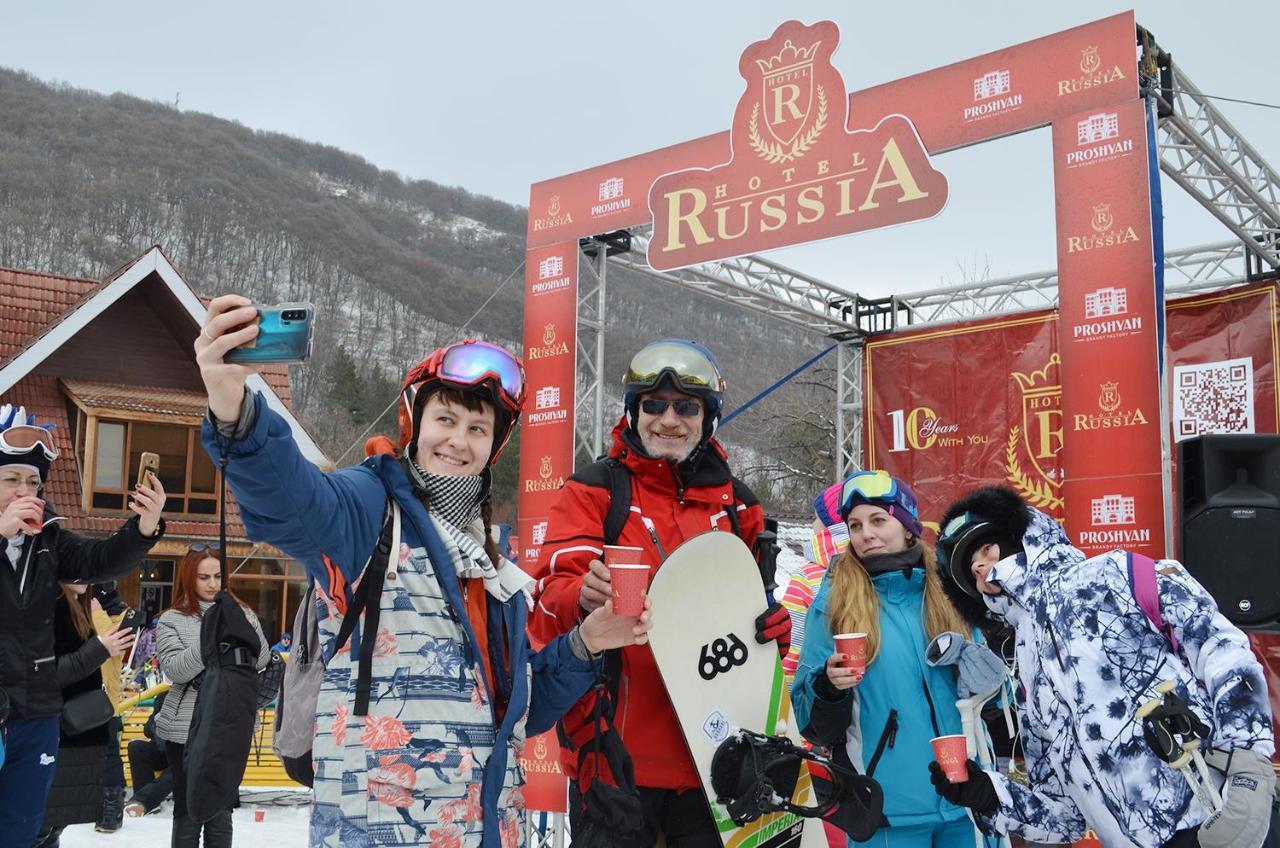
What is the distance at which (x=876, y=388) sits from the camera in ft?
35.3

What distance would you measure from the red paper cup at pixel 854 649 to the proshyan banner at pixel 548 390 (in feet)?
20.3

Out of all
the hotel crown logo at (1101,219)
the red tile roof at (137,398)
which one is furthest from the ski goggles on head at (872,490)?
the red tile roof at (137,398)

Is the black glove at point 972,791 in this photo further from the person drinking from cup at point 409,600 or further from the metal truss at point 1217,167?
the metal truss at point 1217,167

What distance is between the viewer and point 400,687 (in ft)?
6.40

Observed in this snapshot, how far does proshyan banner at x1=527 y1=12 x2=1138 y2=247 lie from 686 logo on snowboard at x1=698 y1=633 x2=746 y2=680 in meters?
5.07

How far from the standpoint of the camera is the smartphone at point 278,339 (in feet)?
5.28

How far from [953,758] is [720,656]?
26.7 inches

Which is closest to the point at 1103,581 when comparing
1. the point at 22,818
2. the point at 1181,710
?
the point at 1181,710

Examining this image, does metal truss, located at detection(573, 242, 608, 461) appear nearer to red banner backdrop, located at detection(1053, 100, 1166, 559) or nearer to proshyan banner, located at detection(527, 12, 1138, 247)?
proshyan banner, located at detection(527, 12, 1138, 247)

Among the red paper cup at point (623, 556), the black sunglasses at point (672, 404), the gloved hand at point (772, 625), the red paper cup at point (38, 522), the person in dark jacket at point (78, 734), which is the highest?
the black sunglasses at point (672, 404)

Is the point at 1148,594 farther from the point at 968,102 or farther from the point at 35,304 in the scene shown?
the point at 35,304

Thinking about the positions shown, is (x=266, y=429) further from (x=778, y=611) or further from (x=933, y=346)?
(x=933, y=346)

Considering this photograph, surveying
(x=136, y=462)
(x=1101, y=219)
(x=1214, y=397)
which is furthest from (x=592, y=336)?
(x=136, y=462)

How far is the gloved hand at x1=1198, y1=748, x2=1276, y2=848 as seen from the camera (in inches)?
90.1
